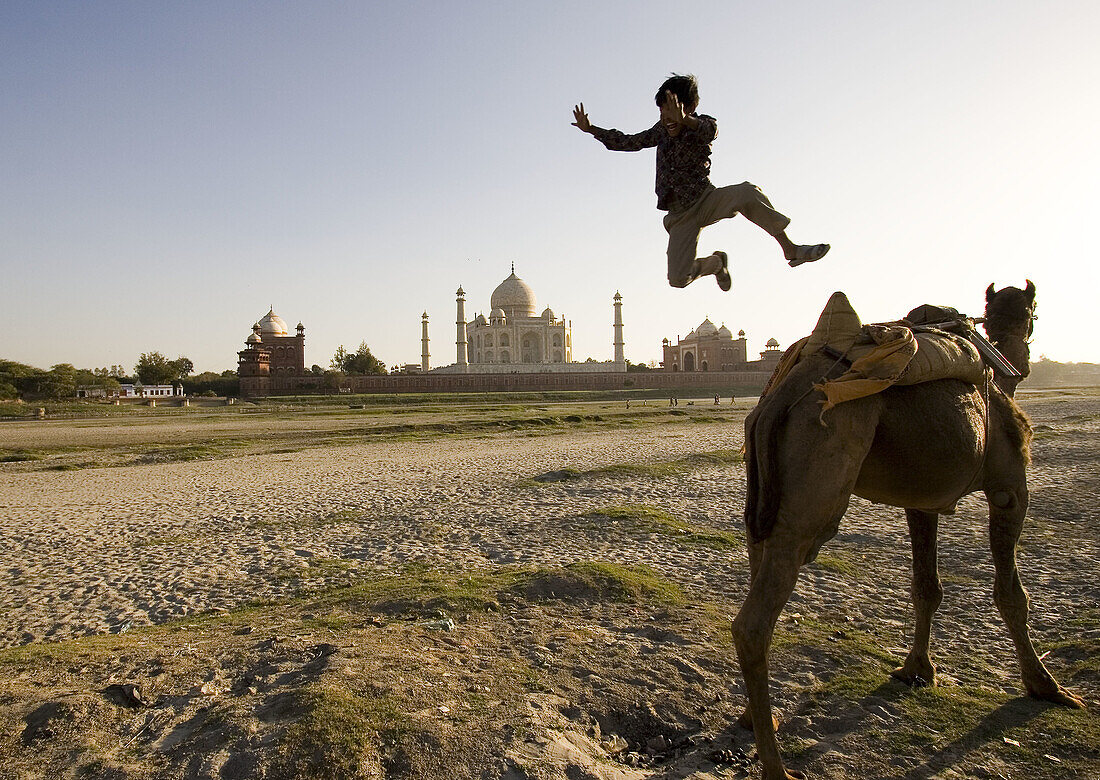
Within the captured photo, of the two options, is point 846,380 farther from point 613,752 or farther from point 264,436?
point 264,436

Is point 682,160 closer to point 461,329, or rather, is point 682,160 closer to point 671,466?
point 671,466

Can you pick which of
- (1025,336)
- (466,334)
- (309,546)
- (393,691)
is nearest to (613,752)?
(393,691)

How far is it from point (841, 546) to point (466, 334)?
233 feet

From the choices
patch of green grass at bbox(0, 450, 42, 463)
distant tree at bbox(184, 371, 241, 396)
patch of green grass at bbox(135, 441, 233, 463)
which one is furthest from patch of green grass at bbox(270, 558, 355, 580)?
distant tree at bbox(184, 371, 241, 396)

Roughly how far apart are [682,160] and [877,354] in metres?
1.37

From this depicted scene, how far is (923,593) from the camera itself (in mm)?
4305

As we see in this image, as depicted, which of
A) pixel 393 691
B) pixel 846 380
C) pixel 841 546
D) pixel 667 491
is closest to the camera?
pixel 846 380

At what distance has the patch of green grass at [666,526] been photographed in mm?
8219

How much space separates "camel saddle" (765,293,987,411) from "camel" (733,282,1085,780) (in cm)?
7

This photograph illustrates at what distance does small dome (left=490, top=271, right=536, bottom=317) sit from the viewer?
80562mm

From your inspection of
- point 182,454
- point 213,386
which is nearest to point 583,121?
point 182,454

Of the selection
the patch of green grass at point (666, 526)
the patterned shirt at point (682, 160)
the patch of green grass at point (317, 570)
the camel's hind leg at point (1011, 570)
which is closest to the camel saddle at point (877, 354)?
the camel's hind leg at point (1011, 570)

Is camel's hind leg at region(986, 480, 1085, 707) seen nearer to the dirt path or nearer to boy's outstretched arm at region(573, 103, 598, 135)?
the dirt path

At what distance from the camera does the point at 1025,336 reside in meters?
4.61
